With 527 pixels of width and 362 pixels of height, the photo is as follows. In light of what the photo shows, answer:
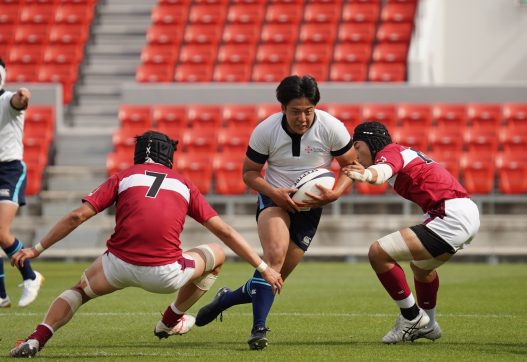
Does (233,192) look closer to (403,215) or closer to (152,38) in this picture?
(403,215)

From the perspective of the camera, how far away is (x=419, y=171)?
820 cm

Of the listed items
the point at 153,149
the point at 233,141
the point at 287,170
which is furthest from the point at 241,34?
the point at 153,149

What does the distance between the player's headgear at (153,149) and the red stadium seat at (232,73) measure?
613 inches

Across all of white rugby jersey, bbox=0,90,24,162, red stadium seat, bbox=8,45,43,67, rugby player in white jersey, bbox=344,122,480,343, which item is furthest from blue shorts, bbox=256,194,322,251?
red stadium seat, bbox=8,45,43,67

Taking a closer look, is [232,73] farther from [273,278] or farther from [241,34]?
[273,278]

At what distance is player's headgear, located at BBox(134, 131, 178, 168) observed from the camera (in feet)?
24.7

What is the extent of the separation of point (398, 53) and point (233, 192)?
560 centimetres

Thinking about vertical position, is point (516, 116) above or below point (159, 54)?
below

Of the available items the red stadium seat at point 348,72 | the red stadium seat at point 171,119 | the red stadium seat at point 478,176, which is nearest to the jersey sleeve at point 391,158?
the red stadium seat at point 478,176

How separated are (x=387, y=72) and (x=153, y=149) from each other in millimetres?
15559

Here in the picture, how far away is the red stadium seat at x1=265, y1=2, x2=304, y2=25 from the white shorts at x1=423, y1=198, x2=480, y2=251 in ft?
53.7

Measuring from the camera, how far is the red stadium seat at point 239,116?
20.8 m

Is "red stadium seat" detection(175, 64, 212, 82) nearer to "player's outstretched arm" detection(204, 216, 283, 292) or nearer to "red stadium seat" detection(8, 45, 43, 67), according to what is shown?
"red stadium seat" detection(8, 45, 43, 67)

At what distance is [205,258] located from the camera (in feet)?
25.6
